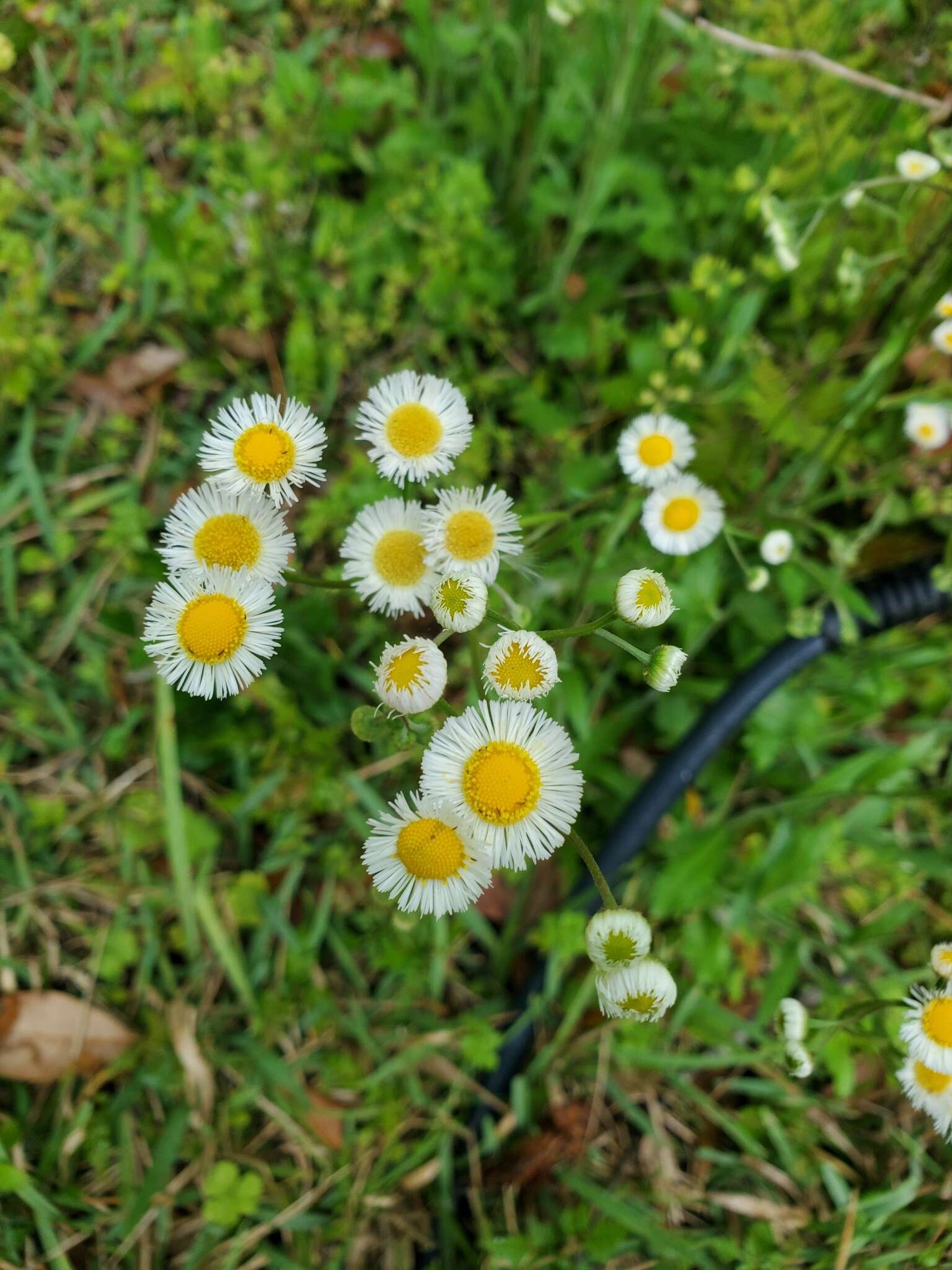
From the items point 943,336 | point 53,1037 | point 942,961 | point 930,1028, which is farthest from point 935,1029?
point 53,1037

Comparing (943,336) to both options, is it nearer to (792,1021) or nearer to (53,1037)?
(792,1021)

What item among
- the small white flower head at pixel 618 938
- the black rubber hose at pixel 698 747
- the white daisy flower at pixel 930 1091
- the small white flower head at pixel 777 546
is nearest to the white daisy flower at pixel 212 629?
the small white flower head at pixel 618 938

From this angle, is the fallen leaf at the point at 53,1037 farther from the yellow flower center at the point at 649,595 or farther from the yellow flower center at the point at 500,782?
the yellow flower center at the point at 649,595

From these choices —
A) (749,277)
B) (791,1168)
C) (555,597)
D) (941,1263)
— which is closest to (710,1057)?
(791,1168)

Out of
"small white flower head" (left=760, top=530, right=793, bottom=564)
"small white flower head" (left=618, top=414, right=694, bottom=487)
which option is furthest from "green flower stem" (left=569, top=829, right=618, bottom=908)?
"small white flower head" (left=760, top=530, right=793, bottom=564)

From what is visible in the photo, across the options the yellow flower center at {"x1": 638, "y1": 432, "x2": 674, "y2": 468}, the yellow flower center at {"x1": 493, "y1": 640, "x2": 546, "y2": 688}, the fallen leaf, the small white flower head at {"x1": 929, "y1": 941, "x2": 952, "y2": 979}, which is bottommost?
the fallen leaf

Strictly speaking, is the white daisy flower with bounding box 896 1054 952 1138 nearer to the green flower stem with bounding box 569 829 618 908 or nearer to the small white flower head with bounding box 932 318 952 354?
the green flower stem with bounding box 569 829 618 908
